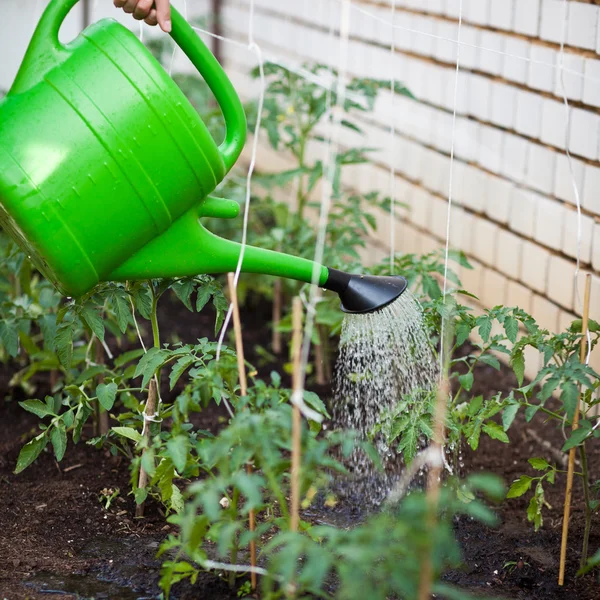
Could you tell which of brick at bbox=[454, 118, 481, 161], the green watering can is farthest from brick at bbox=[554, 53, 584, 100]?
the green watering can

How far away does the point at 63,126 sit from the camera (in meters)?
1.44

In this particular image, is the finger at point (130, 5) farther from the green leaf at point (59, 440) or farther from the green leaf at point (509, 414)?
the green leaf at point (509, 414)

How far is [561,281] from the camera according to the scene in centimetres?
248

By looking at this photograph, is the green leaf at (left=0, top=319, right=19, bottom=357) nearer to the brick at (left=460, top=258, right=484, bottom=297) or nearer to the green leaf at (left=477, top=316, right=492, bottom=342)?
the green leaf at (left=477, top=316, right=492, bottom=342)

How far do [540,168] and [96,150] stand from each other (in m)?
1.50

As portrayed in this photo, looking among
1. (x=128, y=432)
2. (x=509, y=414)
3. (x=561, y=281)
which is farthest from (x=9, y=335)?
(x=561, y=281)

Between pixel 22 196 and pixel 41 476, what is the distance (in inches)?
35.8

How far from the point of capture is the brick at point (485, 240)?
2.79m

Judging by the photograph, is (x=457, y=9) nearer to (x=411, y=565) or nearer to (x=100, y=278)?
(x=100, y=278)

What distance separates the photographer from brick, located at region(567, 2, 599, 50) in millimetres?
2219

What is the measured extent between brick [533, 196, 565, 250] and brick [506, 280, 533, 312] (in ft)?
0.57

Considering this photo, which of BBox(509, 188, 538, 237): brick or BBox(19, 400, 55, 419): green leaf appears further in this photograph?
BBox(509, 188, 538, 237): brick

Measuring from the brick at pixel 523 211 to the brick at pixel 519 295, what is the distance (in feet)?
0.54

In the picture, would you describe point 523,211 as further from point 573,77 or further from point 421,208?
point 421,208
